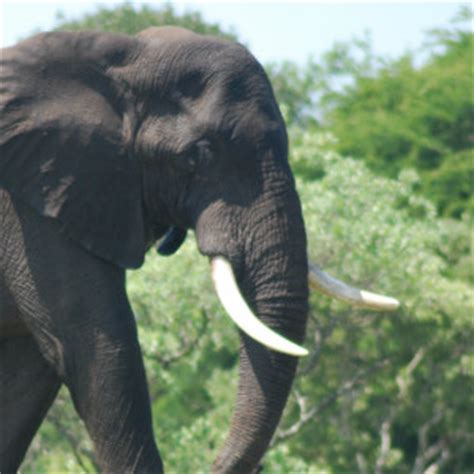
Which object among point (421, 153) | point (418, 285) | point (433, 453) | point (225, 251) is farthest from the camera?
point (421, 153)

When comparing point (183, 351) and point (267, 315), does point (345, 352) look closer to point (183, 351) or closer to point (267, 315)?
point (183, 351)

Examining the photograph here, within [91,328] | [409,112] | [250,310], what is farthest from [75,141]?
[409,112]

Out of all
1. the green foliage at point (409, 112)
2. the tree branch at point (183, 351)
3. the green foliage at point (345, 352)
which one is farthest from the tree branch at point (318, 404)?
the green foliage at point (409, 112)

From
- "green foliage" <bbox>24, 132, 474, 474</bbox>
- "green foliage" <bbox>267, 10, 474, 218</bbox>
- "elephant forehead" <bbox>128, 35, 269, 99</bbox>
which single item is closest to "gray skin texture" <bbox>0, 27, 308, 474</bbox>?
"elephant forehead" <bbox>128, 35, 269, 99</bbox>

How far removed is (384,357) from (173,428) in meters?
1.96

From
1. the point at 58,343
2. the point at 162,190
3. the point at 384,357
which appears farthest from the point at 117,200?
the point at 384,357

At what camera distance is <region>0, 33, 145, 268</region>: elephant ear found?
6.22m

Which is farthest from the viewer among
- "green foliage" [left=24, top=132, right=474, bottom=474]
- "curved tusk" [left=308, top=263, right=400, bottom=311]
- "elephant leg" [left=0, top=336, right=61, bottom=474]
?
"green foliage" [left=24, top=132, right=474, bottom=474]

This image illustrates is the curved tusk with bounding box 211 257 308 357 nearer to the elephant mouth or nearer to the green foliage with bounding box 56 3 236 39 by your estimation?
the elephant mouth

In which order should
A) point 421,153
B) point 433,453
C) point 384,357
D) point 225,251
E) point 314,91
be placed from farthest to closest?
point 314,91, point 421,153, point 433,453, point 384,357, point 225,251

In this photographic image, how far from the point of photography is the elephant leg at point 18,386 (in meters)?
6.66

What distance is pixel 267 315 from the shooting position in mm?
6051

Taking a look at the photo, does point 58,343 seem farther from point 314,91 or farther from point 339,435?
point 314,91

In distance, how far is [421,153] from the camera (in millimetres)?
24562
